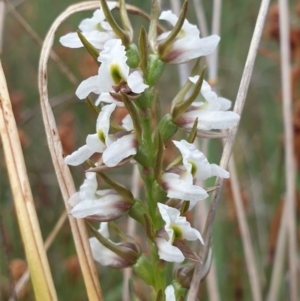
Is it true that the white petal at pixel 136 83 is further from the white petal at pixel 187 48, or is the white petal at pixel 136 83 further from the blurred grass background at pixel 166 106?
the blurred grass background at pixel 166 106

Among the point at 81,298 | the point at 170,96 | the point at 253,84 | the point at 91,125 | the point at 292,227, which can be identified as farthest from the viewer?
the point at 253,84

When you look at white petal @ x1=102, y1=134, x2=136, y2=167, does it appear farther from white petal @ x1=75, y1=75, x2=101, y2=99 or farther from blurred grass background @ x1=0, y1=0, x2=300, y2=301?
blurred grass background @ x1=0, y1=0, x2=300, y2=301

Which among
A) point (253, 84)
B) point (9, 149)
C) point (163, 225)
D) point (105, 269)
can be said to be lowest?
point (105, 269)

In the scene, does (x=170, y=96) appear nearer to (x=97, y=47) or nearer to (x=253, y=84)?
(x=253, y=84)

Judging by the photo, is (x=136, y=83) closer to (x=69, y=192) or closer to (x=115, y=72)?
(x=115, y=72)

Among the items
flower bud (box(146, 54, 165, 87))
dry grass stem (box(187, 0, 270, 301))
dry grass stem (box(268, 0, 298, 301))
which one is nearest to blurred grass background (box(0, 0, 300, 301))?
dry grass stem (box(268, 0, 298, 301))

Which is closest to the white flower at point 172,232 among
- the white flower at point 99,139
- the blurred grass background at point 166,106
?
the white flower at point 99,139

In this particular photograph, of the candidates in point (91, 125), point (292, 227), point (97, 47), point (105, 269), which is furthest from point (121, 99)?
point (91, 125)
